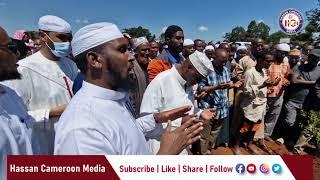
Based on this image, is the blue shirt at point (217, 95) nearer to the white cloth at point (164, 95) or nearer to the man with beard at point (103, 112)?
the white cloth at point (164, 95)

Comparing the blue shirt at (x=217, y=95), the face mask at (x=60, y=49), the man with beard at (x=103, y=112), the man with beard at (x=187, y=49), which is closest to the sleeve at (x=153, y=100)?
the face mask at (x=60, y=49)

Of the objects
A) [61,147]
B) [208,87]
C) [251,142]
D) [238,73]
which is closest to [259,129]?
[251,142]

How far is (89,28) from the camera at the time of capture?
1930 millimetres

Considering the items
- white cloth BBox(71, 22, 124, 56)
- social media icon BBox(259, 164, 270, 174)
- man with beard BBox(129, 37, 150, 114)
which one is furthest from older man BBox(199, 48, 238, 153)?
social media icon BBox(259, 164, 270, 174)

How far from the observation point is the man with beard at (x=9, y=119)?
192 centimetres

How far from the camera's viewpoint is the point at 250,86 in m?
6.09

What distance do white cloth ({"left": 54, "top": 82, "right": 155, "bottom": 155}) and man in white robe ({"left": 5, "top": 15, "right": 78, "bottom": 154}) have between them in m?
1.03

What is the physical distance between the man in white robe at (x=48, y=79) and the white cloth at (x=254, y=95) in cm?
333

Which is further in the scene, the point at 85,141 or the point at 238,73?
the point at 238,73

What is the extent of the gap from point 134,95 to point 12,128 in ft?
7.51

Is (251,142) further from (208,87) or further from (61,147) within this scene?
(61,147)

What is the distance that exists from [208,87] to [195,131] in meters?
3.80

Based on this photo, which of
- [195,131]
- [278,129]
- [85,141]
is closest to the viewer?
[85,141]

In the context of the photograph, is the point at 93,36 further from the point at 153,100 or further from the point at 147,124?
the point at 153,100
